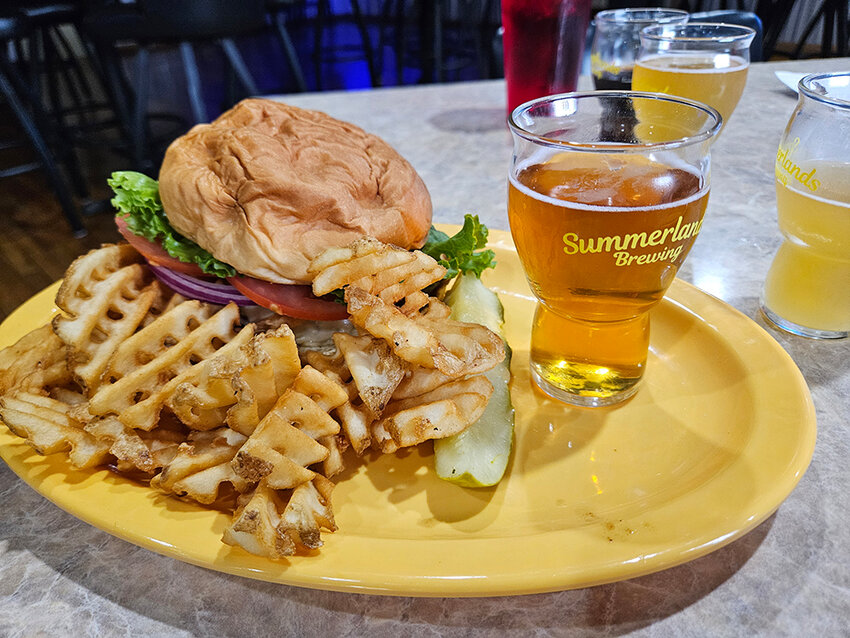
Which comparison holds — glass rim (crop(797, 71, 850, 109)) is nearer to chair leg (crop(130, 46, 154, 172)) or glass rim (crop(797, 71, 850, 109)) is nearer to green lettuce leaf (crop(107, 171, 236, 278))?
green lettuce leaf (crop(107, 171, 236, 278))

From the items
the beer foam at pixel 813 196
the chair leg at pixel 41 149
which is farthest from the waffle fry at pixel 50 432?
the chair leg at pixel 41 149

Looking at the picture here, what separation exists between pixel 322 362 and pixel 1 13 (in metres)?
4.59

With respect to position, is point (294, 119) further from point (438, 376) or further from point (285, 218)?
point (438, 376)

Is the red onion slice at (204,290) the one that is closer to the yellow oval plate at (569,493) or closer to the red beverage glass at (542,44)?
the yellow oval plate at (569,493)

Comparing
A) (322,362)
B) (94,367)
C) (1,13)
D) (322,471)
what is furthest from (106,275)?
(1,13)

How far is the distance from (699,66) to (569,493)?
1.42m

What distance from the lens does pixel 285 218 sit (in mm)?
1226

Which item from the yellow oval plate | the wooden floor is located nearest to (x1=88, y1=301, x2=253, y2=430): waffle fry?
the yellow oval plate

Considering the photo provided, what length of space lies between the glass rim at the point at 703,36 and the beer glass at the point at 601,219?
0.86m

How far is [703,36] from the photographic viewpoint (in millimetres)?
1921

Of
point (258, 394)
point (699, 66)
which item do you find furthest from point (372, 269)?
point (699, 66)

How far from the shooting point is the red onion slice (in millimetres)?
1315

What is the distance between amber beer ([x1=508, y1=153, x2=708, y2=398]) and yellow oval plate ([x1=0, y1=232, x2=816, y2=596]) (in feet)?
0.33

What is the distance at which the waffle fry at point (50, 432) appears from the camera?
881 mm
